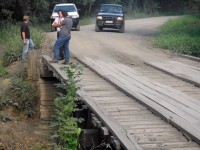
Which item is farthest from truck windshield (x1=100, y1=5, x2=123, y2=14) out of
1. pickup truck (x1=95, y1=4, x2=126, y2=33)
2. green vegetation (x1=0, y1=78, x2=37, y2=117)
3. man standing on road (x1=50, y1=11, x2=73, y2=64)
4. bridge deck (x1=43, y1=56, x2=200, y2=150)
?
bridge deck (x1=43, y1=56, x2=200, y2=150)

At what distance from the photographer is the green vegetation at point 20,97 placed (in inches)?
534

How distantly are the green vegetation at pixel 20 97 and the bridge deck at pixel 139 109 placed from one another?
2.74 meters

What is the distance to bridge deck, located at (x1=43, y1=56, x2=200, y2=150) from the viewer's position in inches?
242

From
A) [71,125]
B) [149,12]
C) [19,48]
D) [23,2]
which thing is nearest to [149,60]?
[19,48]

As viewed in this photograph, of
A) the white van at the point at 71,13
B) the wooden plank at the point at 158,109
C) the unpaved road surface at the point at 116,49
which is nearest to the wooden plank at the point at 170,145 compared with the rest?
the wooden plank at the point at 158,109

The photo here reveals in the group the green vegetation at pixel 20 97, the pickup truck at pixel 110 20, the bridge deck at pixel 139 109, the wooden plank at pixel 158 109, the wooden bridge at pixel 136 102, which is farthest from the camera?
the pickup truck at pixel 110 20

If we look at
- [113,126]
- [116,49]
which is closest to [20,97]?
[116,49]

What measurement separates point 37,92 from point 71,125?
24.3 feet

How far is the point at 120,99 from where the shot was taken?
865 cm

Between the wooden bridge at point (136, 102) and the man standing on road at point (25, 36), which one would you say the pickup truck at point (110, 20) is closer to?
the man standing on road at point (25, 36)

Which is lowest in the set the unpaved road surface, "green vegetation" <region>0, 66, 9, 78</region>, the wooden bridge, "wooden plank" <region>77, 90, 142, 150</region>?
"green vegetation" <region>0, 66, 9, 78</region>

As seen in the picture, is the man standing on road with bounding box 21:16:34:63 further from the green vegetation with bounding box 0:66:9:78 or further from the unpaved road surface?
the unpaved road surface

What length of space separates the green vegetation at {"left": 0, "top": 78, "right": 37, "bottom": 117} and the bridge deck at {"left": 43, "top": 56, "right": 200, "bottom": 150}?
274cm

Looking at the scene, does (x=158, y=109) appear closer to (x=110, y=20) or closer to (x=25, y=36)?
(x=25, y=36)
